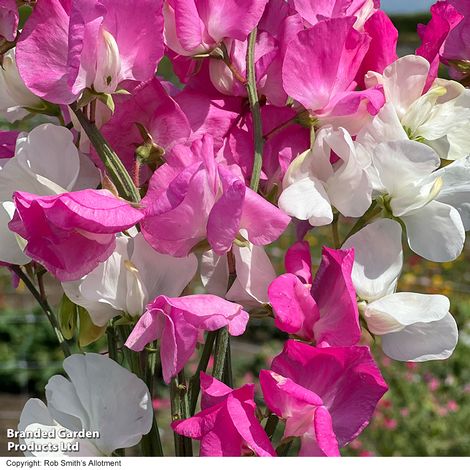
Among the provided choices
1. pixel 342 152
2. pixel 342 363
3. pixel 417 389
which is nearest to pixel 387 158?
pixel 342 152

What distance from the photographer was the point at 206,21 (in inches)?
22.0

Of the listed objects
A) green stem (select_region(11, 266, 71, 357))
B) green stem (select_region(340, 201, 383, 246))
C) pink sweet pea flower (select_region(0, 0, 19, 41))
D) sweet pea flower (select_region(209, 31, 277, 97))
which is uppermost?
pink sweet pea flower (select_region(0, 0, 19, 41))

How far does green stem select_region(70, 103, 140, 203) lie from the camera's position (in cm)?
53

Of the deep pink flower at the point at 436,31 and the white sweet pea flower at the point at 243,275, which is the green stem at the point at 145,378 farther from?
the deep pink flower at the point at 436,31

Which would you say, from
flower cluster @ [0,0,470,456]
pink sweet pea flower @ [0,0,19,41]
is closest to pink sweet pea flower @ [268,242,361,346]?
flower cluster @ [0,0,470,456]

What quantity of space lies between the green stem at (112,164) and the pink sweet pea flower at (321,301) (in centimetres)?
10

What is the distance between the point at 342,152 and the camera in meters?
0.55

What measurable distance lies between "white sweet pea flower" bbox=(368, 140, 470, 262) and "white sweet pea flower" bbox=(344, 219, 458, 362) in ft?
0.06

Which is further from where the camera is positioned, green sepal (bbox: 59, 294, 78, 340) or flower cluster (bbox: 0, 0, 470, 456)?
green sepal (bbox: 59, 294, 78, 340)

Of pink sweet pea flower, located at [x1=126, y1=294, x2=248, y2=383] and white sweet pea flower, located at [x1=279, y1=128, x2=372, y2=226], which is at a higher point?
white sweet pea flower, located at [x1=279, y1=128, x2=372, y2=226]

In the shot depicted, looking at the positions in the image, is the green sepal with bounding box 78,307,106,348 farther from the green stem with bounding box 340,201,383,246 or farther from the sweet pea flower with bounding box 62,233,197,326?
the green stem with bounding box 340,201,383,246

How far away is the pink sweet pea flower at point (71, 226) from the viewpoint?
46cm

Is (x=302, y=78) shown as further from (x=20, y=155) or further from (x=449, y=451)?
(x=449, y=451)

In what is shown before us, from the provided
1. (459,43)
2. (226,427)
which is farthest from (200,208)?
(459,43)
